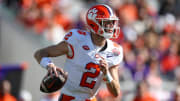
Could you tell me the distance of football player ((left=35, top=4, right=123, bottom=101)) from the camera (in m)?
4.52

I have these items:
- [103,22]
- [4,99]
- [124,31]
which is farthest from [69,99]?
[124,31]

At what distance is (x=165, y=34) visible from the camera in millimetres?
10680

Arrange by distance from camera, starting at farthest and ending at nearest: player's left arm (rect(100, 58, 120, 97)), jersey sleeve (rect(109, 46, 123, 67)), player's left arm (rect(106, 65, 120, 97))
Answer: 1. jersey sleeve (rect(109, 46, 123, 67))
2. player's left arm (rect(106, 65, 120, 97))
3. player's left arm (rect(100, 58, 120, 97))

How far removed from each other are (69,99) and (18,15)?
4694mm

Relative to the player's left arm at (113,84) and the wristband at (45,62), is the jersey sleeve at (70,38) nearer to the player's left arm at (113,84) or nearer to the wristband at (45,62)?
the wristband at (45,62)

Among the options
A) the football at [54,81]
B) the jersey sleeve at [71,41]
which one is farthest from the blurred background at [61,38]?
the football at [54,81]

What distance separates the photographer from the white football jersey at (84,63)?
4.54 meters

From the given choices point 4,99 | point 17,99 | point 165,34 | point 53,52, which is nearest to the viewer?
point 53,52

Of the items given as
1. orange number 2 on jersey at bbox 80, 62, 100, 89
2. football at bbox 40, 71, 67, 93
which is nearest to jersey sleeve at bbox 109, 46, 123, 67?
orange number 2 on jersey at bbox 80, 62, 100, 89

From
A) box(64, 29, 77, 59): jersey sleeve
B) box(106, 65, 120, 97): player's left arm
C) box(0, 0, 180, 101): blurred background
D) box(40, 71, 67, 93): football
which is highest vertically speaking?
box(64, 29, 77, 59): jersey sleeve

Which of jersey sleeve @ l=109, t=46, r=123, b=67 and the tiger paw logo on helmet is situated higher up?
the tiger paw logo on helmet

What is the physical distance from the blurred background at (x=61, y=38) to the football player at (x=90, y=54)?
110 inches

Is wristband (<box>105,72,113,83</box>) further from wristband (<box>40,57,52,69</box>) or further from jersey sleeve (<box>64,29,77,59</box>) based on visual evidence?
wristband (<box>40,57,52,69</box>)

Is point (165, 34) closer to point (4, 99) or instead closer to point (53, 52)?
point (4, 99)
